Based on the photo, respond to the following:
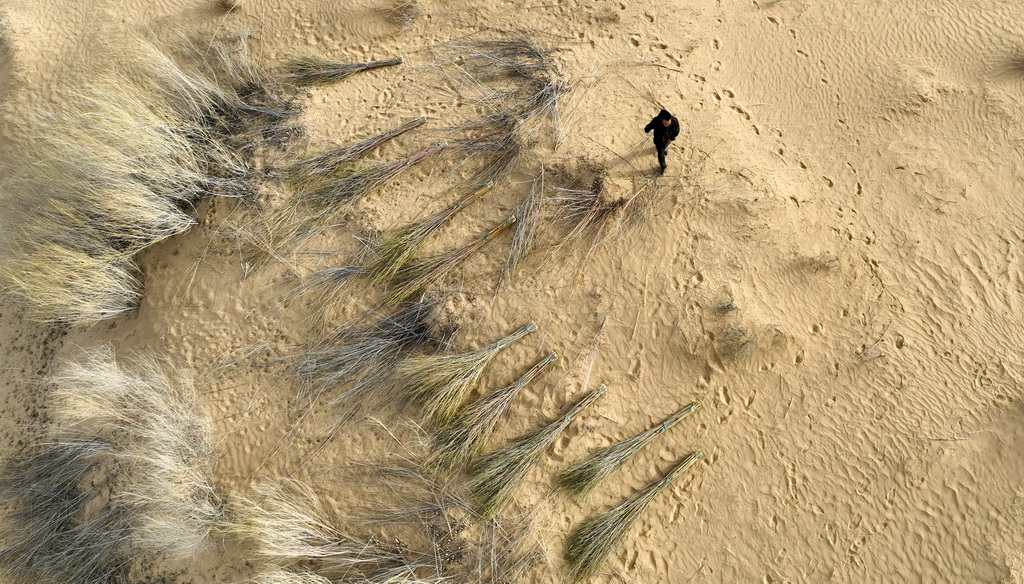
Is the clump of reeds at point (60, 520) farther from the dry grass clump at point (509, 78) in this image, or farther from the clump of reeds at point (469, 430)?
the dry grass clump at point (509, 78)

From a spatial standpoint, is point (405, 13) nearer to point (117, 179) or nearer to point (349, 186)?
point (349, 186)

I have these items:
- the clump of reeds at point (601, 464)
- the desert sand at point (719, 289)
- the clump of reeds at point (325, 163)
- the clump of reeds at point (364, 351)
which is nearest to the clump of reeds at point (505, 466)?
the desert sand at point (719, 289)

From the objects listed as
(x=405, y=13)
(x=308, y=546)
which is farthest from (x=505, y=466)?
(x=405, y=13)

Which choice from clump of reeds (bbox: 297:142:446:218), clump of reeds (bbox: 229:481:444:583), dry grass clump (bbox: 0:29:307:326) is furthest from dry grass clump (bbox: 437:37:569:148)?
clump of reeds (bbox: 229:481:444:583)

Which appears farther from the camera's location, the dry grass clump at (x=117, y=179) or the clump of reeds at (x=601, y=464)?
the dry grass clump at (x=117, y=179)

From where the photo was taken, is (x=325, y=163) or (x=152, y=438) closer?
(x=152, y=438)
